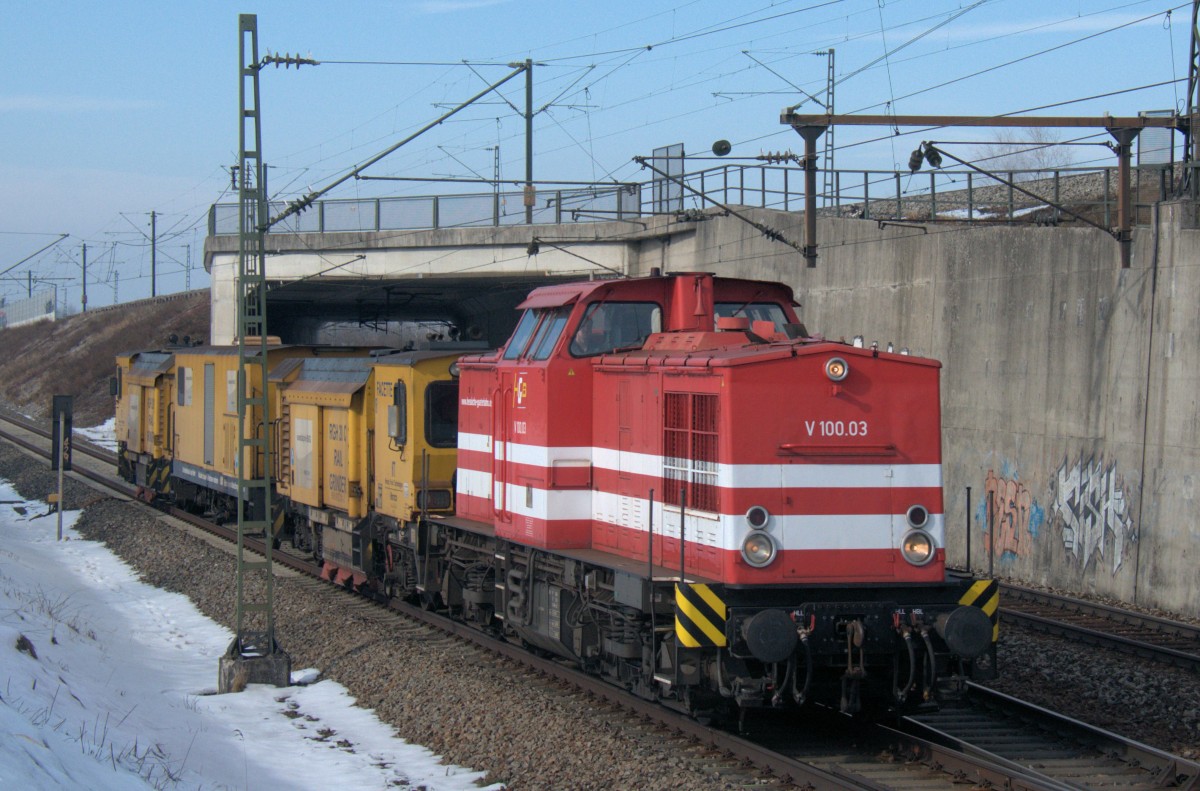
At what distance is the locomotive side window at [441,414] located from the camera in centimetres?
1468

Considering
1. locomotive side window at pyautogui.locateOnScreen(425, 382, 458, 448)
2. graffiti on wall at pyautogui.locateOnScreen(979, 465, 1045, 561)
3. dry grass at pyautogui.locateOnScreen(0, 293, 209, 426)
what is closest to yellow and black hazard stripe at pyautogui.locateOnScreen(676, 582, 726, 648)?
locomotive side window at pyautogui.locateOnScreen(425, 382, 458, 448)

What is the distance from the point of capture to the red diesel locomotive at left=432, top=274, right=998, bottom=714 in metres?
8.55

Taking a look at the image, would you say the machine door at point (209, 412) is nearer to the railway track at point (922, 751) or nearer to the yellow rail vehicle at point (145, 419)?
the yellow rail vehicle at point (145, 419)

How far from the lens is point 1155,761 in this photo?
27.7 ft

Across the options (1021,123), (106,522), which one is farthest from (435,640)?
(106,522)

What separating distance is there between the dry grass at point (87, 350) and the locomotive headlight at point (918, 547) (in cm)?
5444

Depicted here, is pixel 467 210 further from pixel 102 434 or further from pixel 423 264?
pixel 102 434

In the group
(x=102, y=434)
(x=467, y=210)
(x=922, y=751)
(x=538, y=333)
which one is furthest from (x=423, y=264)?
(x=102, y=434)

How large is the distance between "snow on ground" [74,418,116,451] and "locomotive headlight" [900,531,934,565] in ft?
134

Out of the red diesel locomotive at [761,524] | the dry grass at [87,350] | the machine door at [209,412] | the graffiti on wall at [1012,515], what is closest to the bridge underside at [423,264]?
the machine door at [209,412]

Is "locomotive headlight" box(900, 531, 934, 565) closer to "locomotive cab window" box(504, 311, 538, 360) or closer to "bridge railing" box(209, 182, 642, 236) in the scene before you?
"locomotive cab window" box(504, 311, 538, 360)

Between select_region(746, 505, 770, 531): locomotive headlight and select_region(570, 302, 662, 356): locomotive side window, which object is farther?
select_region(570, 302, 662, 356): locomotive side window

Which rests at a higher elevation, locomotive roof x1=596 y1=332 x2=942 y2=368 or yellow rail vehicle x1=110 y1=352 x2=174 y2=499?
locomotive roof x1=596 y1=332 x2=942 y2=368

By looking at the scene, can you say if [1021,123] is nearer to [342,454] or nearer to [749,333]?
[749,333]
